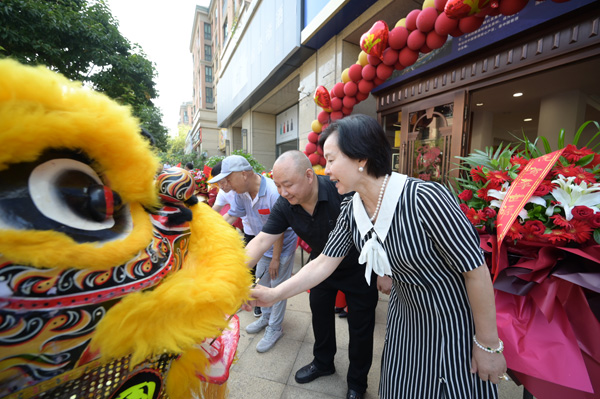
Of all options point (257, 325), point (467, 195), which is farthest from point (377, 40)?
point (257, 325)

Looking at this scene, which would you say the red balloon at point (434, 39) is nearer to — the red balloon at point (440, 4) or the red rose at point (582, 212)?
the red balloon at point (440, 4)

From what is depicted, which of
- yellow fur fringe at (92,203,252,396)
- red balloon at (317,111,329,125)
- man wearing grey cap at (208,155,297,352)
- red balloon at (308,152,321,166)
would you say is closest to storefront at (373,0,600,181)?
red balloon at (317,111,329,125)

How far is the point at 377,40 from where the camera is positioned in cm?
360

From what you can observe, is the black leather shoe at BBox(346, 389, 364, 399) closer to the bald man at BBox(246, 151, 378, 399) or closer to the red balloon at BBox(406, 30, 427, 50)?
the bald man at BBox(246, 151, 378, 399)

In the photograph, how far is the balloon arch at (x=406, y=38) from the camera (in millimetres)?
2684

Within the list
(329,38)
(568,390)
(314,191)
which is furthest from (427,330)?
(329,38)

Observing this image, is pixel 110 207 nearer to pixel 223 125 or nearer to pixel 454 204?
pixel 454 204

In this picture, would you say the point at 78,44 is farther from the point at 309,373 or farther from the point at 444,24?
the point at 309,373

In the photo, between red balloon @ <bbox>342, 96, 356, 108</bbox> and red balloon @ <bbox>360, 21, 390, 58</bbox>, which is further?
red balloon @ <bbox>342, 96, 356, 108</bbox>

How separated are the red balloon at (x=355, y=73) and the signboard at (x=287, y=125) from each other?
27.1 ft

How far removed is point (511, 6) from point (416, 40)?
3.31 feet

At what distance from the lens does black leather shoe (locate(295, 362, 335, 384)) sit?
7.14ft

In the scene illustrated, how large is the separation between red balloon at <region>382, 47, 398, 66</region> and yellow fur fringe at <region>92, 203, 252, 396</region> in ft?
12.9

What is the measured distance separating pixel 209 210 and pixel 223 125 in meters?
20.5
